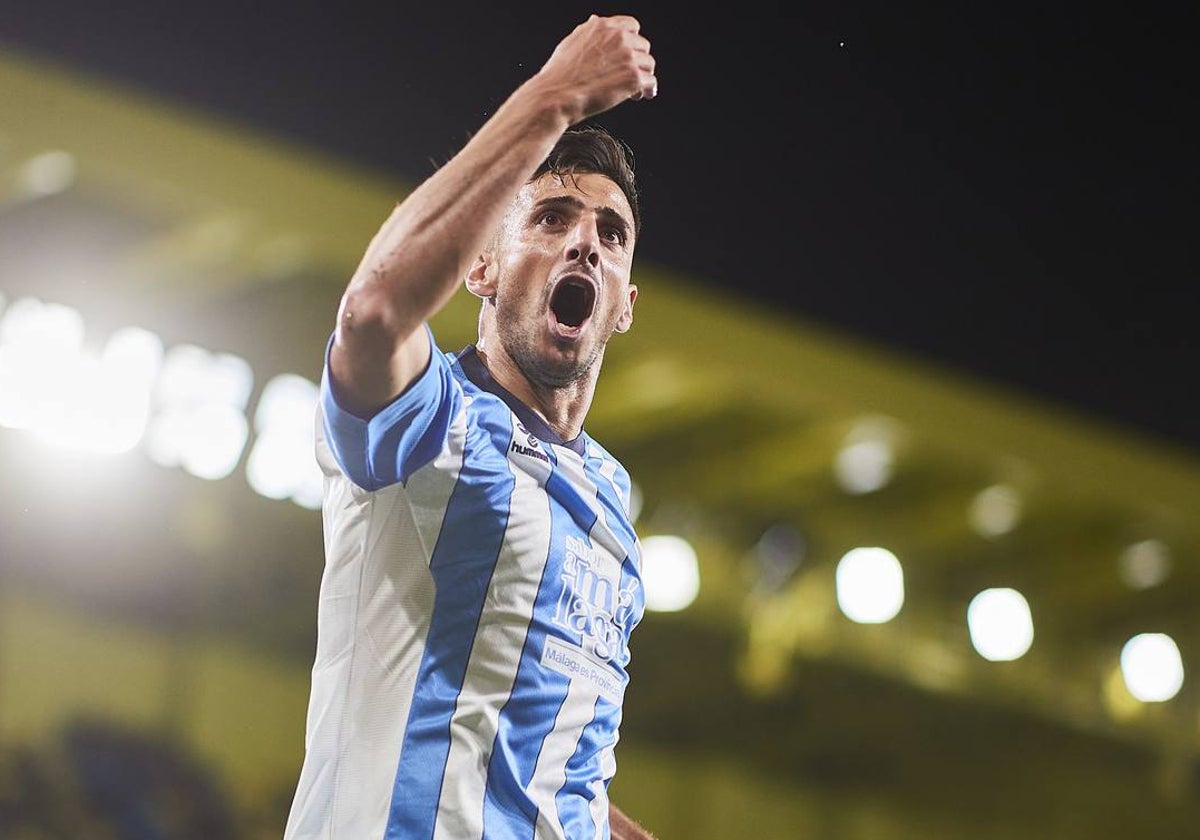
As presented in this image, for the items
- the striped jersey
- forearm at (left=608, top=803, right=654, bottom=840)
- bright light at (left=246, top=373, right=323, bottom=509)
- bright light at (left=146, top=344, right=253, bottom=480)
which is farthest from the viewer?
bright light at (left=246, top=373, right=323, bottom=509)

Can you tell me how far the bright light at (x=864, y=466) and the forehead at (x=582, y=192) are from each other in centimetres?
629

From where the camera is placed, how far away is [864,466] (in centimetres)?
895

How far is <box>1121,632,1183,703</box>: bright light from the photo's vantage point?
1023 centimetres

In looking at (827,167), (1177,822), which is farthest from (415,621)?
(1177,822)

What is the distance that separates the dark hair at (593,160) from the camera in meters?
2.50

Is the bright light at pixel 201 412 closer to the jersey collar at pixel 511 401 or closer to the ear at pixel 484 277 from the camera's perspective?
the ear at pixel 484 277

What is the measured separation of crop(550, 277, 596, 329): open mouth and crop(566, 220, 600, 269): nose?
1.5 inches

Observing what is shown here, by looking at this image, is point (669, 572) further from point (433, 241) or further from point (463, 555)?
point (433, 241)

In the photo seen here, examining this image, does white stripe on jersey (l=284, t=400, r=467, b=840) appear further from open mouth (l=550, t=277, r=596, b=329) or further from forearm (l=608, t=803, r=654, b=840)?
forearm (l=608, t=803, r=654, b=840)

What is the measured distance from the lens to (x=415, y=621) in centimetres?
206

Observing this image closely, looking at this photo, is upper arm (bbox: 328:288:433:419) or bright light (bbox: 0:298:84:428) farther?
bright light (bbox: 0:298:84:428)

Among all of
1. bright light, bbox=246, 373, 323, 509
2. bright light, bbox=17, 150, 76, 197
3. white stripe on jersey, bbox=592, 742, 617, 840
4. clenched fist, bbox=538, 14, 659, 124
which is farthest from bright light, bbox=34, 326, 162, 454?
clenched fist, bbox=538, 14, 659, 124

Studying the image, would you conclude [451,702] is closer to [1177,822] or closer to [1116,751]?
[1116,751]

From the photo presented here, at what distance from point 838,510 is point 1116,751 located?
3.27 m
